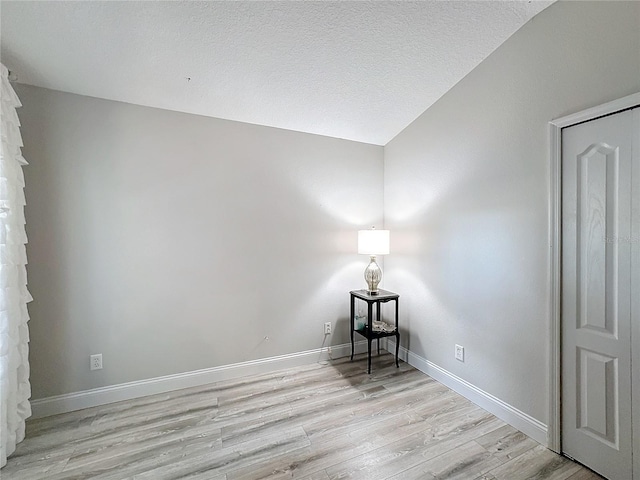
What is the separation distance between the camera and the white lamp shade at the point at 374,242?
2602mm

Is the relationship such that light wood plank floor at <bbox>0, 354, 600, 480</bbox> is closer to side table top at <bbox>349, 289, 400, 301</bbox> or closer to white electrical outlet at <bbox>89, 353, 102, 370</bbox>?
white electrical outlet at <bbox>89, 353, 102, 370</bbox>

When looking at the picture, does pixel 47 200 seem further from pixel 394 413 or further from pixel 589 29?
pixel 589 29

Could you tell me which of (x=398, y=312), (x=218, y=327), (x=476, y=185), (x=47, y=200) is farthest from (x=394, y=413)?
(x=47, y=200)

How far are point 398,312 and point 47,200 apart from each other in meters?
3.15

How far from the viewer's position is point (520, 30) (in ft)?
5.83

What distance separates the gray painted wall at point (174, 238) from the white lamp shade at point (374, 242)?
317mm

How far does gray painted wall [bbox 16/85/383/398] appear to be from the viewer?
1.94 meters

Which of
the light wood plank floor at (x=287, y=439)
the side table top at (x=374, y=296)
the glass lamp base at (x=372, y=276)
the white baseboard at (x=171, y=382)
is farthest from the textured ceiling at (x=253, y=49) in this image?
the light wood plank floor at (x=287, y=439)

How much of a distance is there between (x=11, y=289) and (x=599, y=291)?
3.30m

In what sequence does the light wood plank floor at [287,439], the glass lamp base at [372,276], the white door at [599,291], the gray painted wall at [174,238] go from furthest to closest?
the glass lamp base at [372,276] < the gray painted wall at [174,238] < the light wood plank floor at [287,439] < the white door at [599,291]

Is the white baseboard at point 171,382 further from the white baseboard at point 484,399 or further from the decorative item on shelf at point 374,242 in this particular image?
the decorative item on shelf at point 374,242

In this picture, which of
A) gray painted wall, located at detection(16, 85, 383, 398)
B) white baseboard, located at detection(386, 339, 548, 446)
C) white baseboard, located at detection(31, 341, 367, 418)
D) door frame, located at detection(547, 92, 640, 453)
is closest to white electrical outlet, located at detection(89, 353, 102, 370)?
Answer: gray painted wall, located at detection(16, 85, 383, 398)

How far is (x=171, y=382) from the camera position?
88.4 inches

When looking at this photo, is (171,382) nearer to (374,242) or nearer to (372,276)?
(372,276)
